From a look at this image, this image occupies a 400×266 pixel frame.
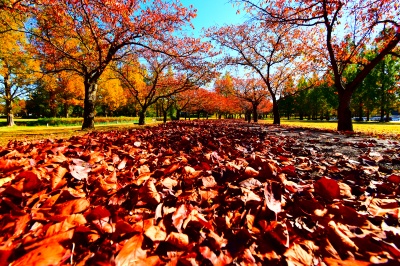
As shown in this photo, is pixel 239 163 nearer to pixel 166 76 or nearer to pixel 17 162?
pixel 17 162

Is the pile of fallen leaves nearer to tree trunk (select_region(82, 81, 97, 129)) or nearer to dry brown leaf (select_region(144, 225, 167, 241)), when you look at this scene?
dry brown leaf (select_region(144, 225, 167, 241))

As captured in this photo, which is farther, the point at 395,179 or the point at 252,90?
the point at 252,90

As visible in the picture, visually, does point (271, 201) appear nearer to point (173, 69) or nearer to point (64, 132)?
point (64, 132)

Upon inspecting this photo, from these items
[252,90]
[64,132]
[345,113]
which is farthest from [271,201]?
[252,90]

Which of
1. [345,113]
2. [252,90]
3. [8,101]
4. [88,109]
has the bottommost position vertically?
[345,113]

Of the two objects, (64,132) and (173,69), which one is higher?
(173,69)

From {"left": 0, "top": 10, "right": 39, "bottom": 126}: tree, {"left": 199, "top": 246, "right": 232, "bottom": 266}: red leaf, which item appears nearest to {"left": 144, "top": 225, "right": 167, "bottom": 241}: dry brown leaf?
{"left": 199, "top": 246, "right": 232, "bottom": 266}: red leaf

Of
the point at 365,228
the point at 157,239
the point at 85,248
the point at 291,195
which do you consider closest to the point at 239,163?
the point at 291,195

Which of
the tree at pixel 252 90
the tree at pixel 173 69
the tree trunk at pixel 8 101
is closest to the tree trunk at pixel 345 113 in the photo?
the tree at pixel 173 69

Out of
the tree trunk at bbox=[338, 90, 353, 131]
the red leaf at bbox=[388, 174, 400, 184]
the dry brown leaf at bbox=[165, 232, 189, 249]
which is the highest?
the tree trunk at bbox=[338, 90, 353, 131]

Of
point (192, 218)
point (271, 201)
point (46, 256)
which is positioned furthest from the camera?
point (271, 201)

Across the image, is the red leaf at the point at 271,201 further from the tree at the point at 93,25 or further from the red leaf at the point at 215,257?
the tree at the point at 93,25

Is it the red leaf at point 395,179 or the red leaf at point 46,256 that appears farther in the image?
the red leaf at point 395,179

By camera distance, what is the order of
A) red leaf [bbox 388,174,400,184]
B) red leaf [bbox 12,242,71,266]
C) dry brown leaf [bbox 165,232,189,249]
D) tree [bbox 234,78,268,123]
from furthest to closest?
tree [bbox 234,78,268,123]
red leaf [bbox 388,174,400,184]
dry brown leaf [bbox 165,232,189,249]
red leaf [bbox 12,242,71,266]
